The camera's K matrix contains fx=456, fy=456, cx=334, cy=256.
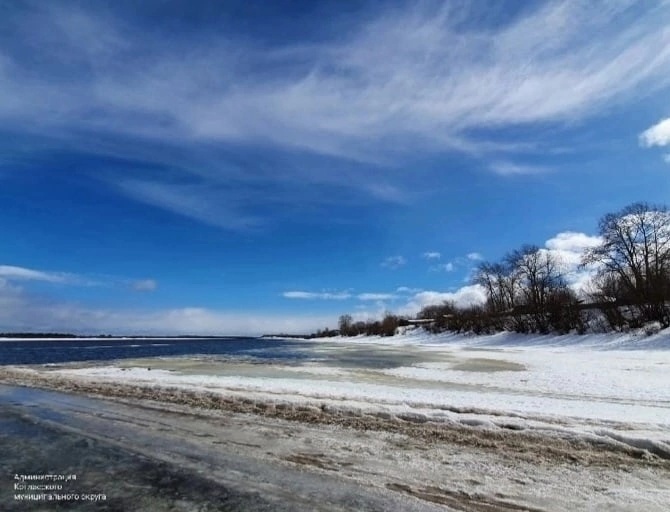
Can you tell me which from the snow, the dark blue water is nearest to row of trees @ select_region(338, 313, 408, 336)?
the dark blue water

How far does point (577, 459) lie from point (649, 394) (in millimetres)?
8652

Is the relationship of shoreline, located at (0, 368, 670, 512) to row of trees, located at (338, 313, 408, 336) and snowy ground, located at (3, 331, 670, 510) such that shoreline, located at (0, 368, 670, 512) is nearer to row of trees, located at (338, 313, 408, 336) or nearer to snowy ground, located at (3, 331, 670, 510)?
snowy ground, located at (3, 331, 670, 510)

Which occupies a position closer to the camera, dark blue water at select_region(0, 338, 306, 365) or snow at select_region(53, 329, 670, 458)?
snow at select_region(53, 329, 670, 458)

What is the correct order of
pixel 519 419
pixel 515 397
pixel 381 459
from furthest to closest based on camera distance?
pixel 515 397 → pixel 519 419 → pixel 381 459

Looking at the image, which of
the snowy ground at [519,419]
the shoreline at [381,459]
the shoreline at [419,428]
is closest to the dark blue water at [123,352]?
the snowy ground at [519,419]

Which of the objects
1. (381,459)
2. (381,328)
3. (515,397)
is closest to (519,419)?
(515,397)

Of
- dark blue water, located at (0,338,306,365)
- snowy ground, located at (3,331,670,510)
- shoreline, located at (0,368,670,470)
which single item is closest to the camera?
snowy ground, located at (3,331,670,510)

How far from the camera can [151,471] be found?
6.28 meters

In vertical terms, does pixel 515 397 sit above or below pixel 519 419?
below

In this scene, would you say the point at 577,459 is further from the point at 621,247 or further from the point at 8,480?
the point at 621,247

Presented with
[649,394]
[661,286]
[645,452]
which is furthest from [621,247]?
[645,452]

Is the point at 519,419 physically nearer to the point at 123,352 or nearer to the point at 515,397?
the point at 515,397

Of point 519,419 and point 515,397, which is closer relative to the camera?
point 519,419

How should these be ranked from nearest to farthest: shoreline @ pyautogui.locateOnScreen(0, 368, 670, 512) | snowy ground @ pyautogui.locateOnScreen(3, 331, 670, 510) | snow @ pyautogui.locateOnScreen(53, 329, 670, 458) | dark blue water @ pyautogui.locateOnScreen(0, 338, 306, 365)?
shoreline @ pyautogui.locateOnScreen(0, 368, 670, 512)
snowy ground @ pyautogui.locateOnScreen(3, 331, 670, 510)
snow @ pyautogui.locateOnScreen(53, 329, 670, 458)
dark blue water @ pyautogui.locateOnScreen(0, 338, 306, 365)
